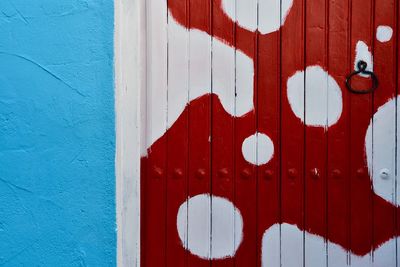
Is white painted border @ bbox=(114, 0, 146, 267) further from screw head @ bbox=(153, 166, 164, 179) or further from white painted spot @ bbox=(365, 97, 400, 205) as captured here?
white painted spot @ bbox=(365, 97, 400, 205)

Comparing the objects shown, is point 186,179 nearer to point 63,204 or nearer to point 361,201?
point 63,204

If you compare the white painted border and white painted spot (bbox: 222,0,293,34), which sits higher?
white painted spot (bbox: 222,0,293,34)

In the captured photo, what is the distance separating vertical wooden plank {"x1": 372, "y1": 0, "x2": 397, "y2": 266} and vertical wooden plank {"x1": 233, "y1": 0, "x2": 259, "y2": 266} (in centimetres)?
47

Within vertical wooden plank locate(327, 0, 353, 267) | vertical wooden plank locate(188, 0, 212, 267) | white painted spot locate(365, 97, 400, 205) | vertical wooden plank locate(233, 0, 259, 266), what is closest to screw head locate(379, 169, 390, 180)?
white painted spot locate(365, 97, 400, 205)

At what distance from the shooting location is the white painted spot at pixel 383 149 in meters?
2.21

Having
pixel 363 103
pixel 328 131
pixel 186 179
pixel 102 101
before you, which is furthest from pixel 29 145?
pixel 363 103

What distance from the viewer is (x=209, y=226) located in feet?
7.30

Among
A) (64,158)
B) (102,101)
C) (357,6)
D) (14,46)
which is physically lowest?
(64,158)

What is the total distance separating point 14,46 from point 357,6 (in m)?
1.32

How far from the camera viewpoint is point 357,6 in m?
2.21

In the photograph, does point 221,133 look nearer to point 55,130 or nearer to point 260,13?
point 260,13

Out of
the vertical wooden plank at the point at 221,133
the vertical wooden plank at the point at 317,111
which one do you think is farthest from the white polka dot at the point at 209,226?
the vertical wooden plank at the point at 317,111

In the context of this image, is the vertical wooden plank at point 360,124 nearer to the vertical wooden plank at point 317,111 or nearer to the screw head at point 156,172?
the vertical wooden plank at point 317,111

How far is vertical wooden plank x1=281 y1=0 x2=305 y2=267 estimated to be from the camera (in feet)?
7.28
